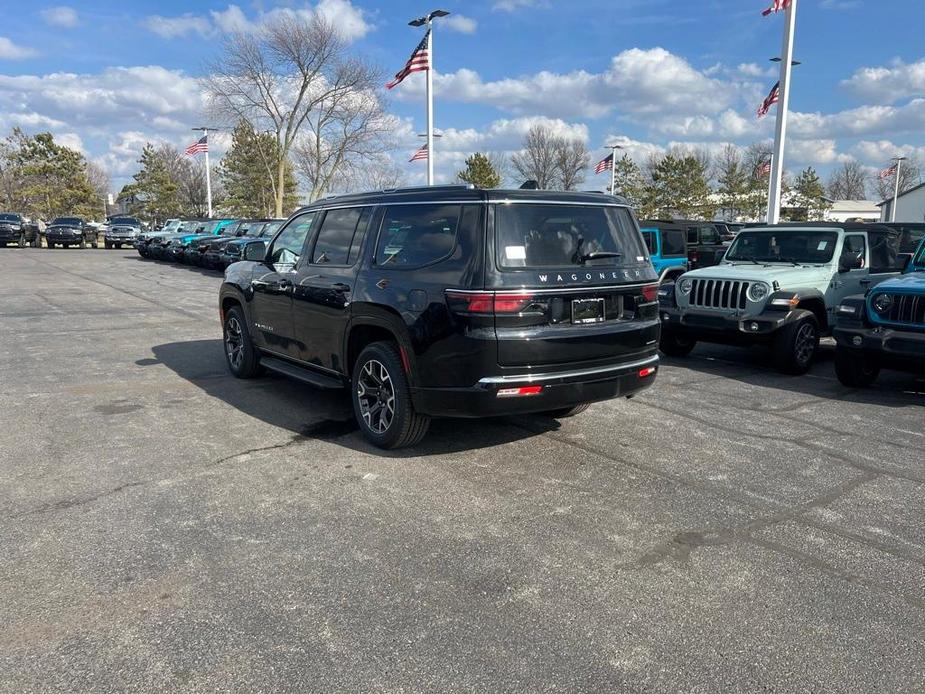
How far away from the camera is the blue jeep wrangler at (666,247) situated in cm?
1409

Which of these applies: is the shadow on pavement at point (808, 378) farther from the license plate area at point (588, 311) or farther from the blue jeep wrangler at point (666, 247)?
the blue jeep wrangler at point (666, 247)

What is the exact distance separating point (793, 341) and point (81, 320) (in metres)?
11.1

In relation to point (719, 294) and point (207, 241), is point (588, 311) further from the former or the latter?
point (207, 241)

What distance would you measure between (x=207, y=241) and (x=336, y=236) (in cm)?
2100

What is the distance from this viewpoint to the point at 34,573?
3361 millimetres

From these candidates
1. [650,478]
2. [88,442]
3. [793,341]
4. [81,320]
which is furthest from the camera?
[81,320]

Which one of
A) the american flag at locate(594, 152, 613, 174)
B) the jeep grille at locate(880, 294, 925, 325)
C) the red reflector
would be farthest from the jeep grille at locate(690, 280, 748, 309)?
the american flag at locate(594, 152, 613, 174)

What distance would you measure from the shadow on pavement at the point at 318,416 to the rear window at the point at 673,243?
30.6ft

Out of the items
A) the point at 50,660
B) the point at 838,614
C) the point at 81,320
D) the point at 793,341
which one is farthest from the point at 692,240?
the point at 50,660

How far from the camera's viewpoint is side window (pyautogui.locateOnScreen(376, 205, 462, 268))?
4691 mm

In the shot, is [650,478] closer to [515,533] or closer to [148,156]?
[515,533]

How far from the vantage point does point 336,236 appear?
582 centimetres

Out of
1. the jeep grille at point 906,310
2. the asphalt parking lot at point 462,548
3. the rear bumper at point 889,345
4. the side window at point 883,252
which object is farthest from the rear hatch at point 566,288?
the side window at point 883,252

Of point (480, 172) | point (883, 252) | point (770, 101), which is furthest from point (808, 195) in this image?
point (883, 252)
